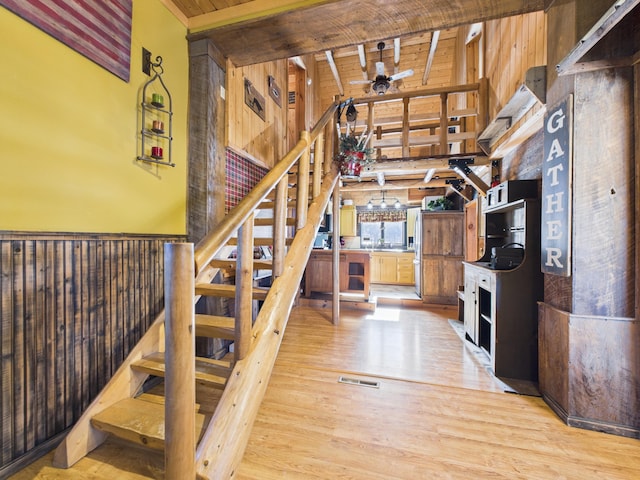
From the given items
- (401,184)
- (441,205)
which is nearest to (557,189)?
(441,205)

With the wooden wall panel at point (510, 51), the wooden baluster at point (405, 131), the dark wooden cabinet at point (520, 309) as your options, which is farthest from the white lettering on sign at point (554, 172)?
the wooden baluster at point (405, 131)

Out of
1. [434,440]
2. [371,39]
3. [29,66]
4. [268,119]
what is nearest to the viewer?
[29,66]

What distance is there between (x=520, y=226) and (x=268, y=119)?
3294 millimetres

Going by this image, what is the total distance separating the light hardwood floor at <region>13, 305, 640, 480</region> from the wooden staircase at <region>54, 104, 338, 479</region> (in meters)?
0.20

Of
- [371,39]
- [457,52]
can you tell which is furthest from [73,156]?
[457,52]

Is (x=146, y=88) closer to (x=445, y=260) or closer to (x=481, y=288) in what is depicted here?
(x=481, y=288)

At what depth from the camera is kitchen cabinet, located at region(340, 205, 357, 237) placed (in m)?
8.27

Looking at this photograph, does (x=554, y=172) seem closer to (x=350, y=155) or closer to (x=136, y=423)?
(x=350, y=155)

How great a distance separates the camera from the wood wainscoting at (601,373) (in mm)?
1678

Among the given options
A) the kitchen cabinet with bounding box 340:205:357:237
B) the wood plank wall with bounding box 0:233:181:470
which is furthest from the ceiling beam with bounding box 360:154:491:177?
the kitchen cabinet with bounding box 340:205:357:237

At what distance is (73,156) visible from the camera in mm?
1652

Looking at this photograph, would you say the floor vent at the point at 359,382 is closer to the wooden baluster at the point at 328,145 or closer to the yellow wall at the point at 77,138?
the yellow wall at the point at 77,138

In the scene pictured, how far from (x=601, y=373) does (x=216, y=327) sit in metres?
2.47

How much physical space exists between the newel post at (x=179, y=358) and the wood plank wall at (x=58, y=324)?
1.02 meters
